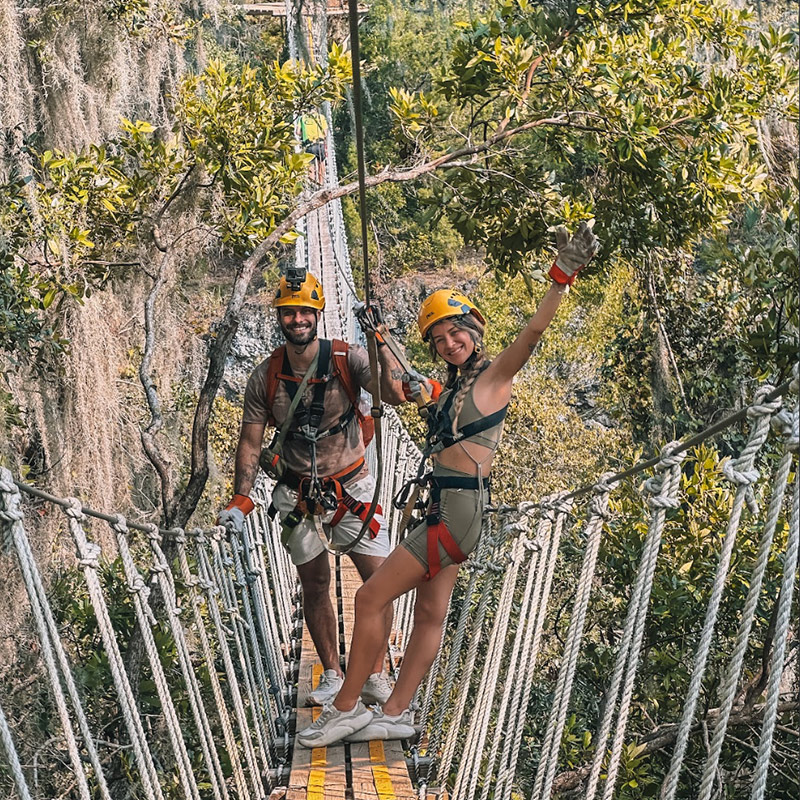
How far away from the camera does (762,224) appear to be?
11.1 feet

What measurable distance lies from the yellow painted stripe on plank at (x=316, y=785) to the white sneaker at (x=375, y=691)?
31 cm

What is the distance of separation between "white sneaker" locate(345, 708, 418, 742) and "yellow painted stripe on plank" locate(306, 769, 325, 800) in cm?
12

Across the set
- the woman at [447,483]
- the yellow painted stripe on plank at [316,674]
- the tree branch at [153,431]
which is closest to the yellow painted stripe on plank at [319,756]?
the woman at [447,483]

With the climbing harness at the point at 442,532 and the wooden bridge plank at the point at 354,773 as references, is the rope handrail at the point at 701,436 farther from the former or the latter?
the wooden bridge plank at the point at 354,773

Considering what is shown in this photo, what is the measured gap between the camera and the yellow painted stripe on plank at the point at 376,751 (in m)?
2.49

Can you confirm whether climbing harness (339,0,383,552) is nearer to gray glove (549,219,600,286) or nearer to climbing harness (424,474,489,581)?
climbing harness (424,474,489,581)

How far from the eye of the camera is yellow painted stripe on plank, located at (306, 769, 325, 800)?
232 centimetres

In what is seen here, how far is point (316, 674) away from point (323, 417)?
937mm

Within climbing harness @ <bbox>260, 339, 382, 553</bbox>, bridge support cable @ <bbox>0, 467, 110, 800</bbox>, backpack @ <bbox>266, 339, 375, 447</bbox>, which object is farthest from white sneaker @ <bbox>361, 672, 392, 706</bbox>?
bridge support cable @ <bbox>0, 467, 110, 800</bbox>

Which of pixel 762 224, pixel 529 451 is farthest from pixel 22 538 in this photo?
pixel 529 451

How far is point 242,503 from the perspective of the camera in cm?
269

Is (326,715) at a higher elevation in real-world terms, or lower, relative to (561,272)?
lower

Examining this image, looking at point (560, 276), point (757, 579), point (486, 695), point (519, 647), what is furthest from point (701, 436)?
point (486, 695)

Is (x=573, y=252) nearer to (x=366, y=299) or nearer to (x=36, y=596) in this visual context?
(x=366, y=299)
